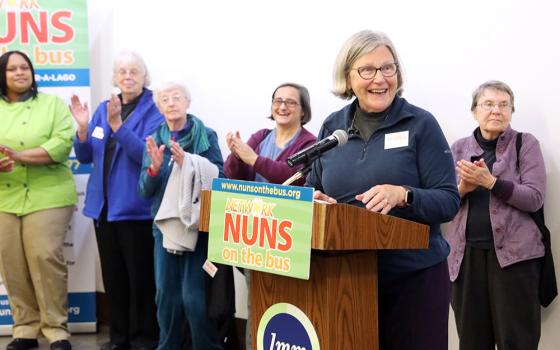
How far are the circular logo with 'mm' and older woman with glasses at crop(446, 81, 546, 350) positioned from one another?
1.35 meters

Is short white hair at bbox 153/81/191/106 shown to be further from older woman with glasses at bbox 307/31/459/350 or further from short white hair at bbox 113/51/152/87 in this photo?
older woman with glasses at bbox 307/31/459/350

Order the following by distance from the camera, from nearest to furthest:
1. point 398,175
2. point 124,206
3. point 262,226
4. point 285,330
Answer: point 262,226
point 285,330
point 398,175
point 124,206

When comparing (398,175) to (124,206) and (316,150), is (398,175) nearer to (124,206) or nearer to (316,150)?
(316,150)

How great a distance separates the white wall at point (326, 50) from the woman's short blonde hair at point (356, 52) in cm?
124


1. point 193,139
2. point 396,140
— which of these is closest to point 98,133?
point 193,139

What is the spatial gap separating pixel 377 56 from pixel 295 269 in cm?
75

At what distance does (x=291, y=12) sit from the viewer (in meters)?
4.14

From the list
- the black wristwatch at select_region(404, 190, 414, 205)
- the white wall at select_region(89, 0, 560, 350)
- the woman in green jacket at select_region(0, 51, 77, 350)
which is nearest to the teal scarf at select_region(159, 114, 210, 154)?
the white wall at select_region(89, 0, 560, 350)

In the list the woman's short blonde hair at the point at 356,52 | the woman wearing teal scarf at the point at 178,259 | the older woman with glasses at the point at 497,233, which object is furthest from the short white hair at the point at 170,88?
the woman's short blonde hair at the point at 356,52

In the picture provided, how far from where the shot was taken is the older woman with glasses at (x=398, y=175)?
6.57 feet

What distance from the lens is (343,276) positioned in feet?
5.86

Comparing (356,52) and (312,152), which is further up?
(356,52)

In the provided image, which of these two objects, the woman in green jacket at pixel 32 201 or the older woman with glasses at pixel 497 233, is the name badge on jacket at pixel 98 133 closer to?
the woman in green jacket at pixel 32 201

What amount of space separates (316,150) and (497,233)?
4.54ft
